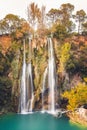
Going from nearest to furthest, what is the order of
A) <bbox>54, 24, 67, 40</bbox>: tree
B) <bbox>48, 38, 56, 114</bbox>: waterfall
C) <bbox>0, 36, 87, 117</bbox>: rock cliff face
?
<bbox>0, 36, 87, 117</bbox>: rock cliff face, <bbox>48, 38, 56, 114</bbox>: waterfall, <bbox>54, 24, 67, 40</bbox>: tree

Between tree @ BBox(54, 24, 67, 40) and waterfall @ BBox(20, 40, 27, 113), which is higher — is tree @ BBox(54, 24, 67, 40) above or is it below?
above

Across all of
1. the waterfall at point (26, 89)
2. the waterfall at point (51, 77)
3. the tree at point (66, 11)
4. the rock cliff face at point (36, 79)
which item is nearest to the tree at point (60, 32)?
the rock cliff face at point (36, 79)

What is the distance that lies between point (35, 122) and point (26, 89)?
30.1 ft

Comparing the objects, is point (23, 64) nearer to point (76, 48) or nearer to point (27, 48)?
point (27, 48)

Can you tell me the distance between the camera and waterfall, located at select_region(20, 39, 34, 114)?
51625 mm

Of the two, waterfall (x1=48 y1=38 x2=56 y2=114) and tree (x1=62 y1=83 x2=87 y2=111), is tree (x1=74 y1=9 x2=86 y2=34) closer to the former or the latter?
waterfall (x1=48 y1=38 x2=56 y2=114)

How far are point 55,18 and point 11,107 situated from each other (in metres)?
16.7

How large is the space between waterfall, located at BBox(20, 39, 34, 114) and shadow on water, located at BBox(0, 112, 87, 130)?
3.14 metres

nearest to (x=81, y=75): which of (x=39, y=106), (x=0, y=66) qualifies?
(x=39, y=106)

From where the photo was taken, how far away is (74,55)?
5300 centimetres

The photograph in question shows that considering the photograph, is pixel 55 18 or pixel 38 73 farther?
pixel 55 18

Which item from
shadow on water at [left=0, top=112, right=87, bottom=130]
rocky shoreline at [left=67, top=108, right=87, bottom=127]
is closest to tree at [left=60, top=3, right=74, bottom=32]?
shadow on water at [left=0, top=112, right=87, bottom=130]

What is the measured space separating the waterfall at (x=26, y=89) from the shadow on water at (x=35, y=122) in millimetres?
3143

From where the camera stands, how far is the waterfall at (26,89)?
169 ft
